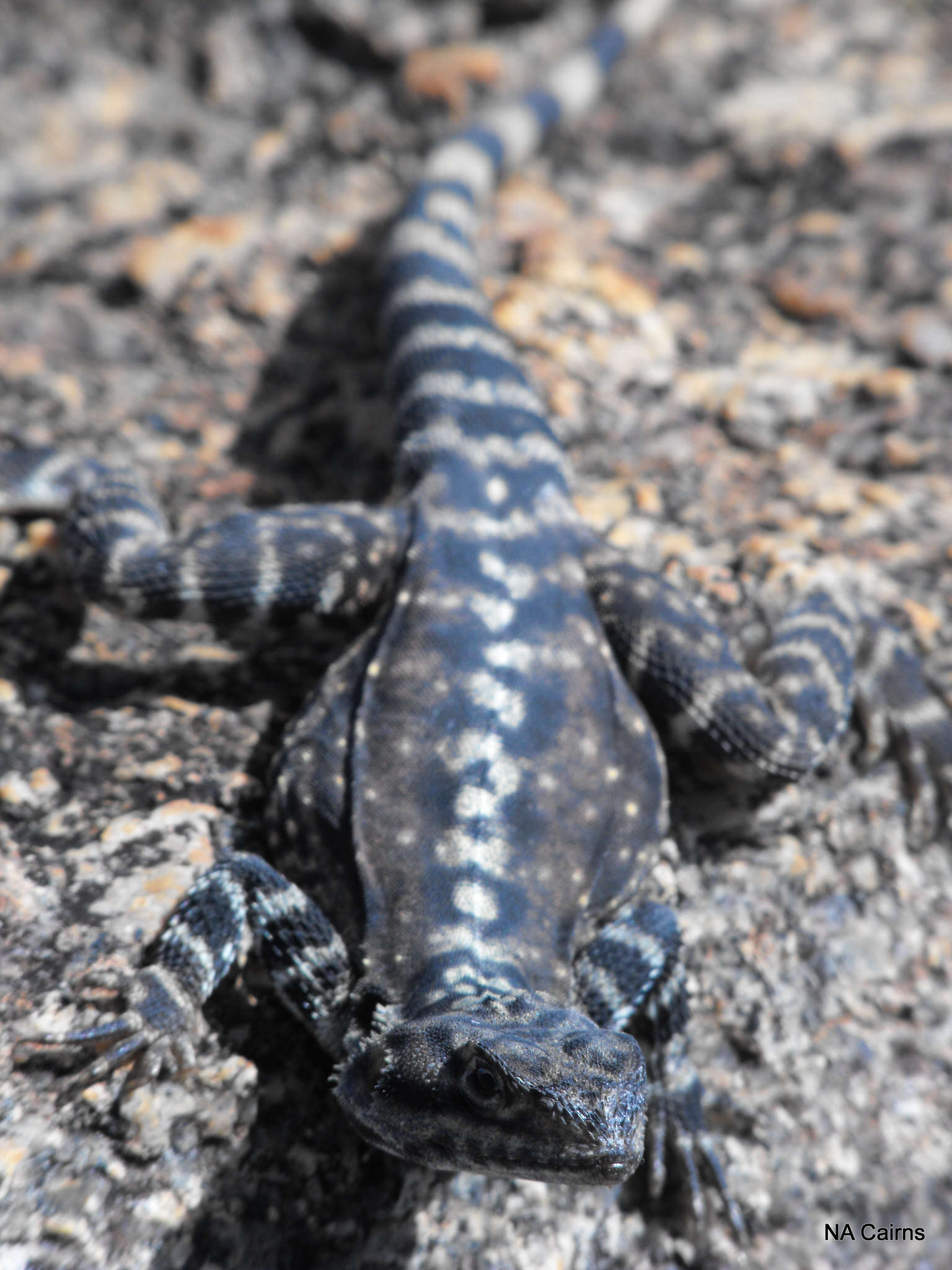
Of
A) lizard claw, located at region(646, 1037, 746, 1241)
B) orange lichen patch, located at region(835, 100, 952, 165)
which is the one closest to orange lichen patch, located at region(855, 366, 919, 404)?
orange lichen patch, located at region(835, 100, 952, 165)

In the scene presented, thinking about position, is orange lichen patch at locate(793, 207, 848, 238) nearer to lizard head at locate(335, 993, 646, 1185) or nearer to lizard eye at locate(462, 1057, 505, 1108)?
lizard head at locate(335, 993, 646, 1185)

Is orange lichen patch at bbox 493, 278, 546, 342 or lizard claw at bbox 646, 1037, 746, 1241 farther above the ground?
orange lichen patch at bbox 493, 278, 546, 342

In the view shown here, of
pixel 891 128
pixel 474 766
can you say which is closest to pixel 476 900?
pixel 474 766

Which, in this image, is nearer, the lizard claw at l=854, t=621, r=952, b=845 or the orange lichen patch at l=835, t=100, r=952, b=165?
the lizard claw at l=854, t=621, r=952, b=845

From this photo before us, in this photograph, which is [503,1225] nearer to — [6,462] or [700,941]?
[700,941]

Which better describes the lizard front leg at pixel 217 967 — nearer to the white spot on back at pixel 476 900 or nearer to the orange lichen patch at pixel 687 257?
the white spot on back at pixel 476 900

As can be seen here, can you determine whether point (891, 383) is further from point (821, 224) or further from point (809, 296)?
point (821, 224)

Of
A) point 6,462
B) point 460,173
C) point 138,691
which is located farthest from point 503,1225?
point 460,173
